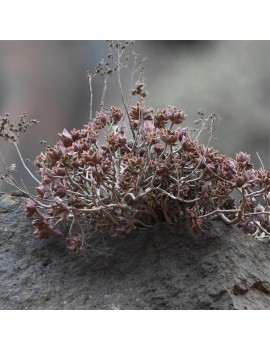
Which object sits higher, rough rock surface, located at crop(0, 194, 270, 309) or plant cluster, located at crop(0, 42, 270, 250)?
plant cluster, located at crop(0, 42, 270, 250)

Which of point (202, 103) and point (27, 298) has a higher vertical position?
point (202, 103)

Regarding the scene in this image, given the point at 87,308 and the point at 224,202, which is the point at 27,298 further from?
the point at 224,202

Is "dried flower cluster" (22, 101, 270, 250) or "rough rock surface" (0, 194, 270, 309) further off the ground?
"dried flower cluster" (22, 101, 270, 250)

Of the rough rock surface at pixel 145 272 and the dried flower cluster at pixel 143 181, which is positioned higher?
the dried flower cluster at pixel 143 181

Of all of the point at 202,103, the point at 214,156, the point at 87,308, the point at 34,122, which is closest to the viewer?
the point at 87,308

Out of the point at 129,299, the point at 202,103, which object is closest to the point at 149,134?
the point at 129,299
